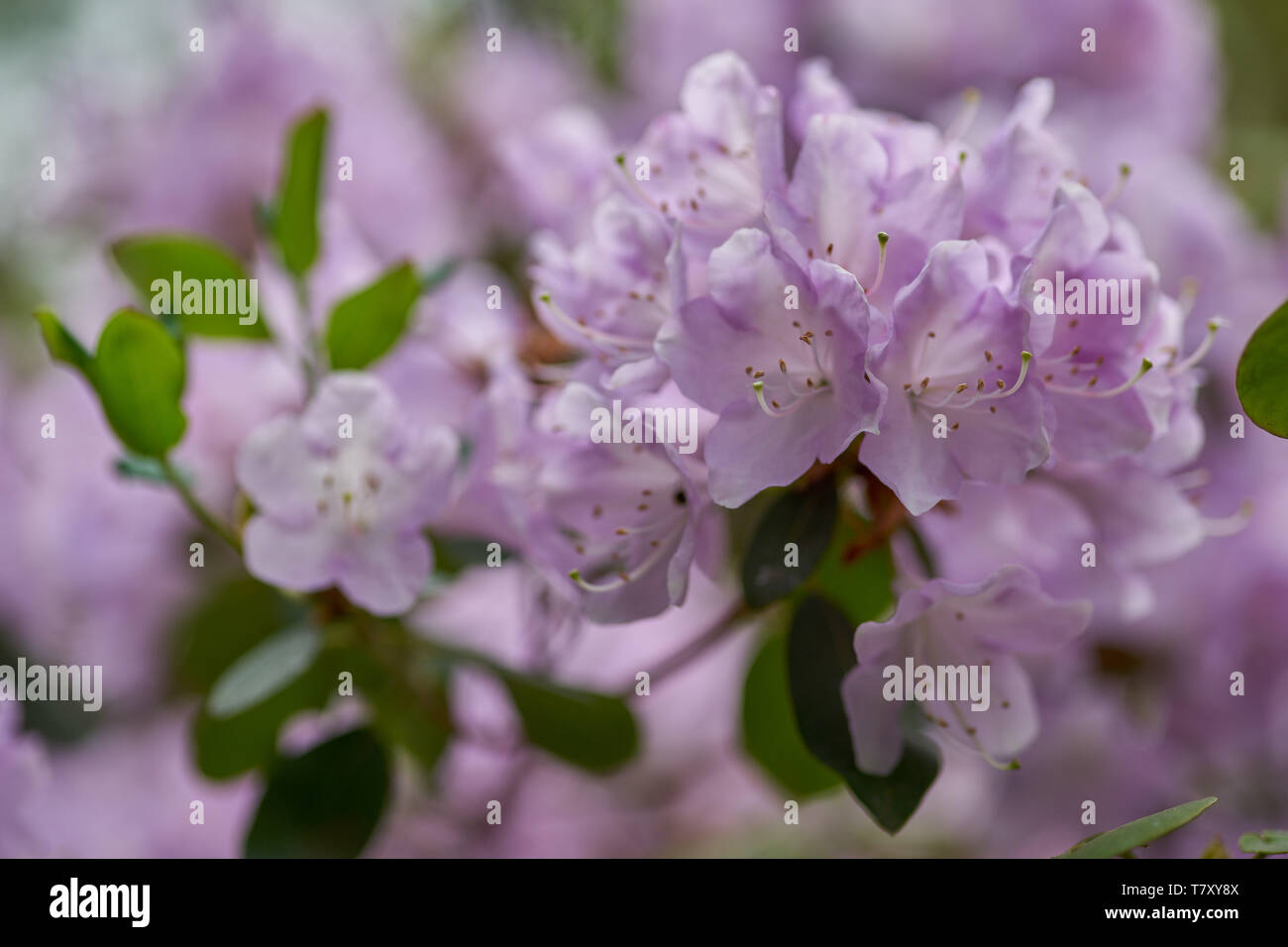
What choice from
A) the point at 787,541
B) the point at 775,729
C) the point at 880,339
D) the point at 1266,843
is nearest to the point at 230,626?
the point at 775,729

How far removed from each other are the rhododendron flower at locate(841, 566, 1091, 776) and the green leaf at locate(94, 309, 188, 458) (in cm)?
45

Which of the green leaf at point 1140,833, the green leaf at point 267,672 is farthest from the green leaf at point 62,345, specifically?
the green leaf at point 1140,833

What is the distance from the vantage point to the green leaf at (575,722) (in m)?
0.87

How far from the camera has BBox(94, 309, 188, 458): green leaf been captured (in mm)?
754

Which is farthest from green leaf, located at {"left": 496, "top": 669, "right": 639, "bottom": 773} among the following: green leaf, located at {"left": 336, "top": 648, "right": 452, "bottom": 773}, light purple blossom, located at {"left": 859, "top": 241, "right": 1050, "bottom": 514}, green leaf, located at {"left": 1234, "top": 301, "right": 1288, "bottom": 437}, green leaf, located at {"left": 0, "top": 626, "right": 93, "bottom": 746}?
green leaf, located at {"left": 0, "top": 626, "right": 93, "bottom": 746}

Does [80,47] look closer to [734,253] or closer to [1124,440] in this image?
[734,253]

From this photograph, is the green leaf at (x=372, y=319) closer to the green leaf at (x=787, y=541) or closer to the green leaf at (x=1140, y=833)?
the green leaf at (x=787, y=541)

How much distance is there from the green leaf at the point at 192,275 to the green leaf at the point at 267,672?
233 millimetres

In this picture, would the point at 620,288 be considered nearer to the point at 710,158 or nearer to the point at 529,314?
the point at 710,158

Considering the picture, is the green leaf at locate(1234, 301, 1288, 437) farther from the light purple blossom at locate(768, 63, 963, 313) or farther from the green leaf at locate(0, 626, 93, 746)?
the green leaf at locate(0, 626, 93, 746)

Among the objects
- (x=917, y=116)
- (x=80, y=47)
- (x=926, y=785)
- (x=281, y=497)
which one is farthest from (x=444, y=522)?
(x=80, y=47)
